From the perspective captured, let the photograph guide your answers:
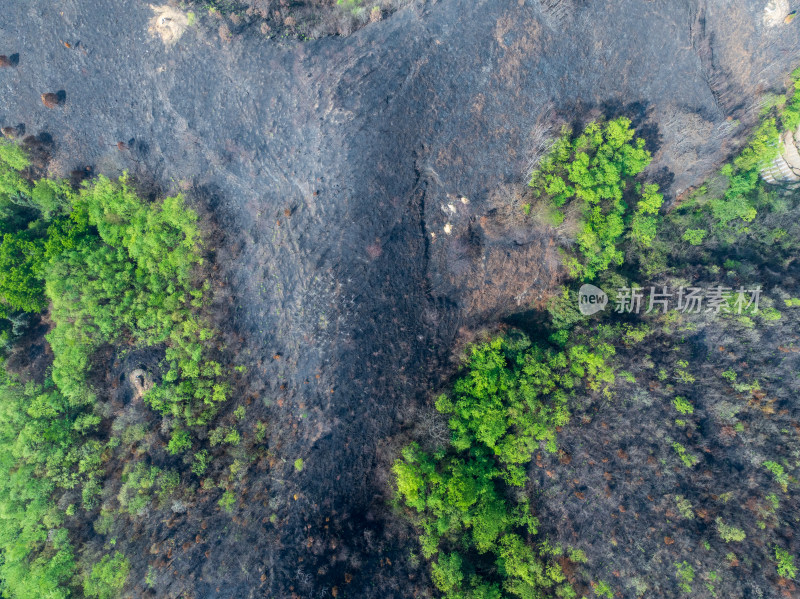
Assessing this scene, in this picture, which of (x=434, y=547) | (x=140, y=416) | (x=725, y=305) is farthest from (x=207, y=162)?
(x=725, y=305)

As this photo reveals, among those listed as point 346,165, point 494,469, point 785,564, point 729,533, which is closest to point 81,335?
point 346,165

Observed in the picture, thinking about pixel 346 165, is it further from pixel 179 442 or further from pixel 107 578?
pixel 107 578

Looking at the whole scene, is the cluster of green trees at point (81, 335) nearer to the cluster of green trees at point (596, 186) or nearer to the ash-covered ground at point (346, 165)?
the ash-covered ground at point (346, 165)

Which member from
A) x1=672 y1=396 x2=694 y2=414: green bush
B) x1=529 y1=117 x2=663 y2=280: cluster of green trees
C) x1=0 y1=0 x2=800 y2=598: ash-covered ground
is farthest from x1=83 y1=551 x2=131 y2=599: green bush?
x1=672 y1=396 x2=694 y2=414: green bush

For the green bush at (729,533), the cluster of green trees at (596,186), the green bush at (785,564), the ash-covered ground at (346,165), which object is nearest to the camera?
the green bush at (785,564)

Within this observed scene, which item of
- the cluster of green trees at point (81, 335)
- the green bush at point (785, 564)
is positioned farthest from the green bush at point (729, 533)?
the cluster of green trees at point (81, 335)

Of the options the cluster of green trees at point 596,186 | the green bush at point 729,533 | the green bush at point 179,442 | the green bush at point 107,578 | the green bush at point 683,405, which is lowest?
the green bush at point 107,578

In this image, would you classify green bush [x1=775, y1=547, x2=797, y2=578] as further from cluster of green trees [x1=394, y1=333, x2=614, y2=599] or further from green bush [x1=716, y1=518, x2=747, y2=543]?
cluster of green trees [x1=394, y1=333, x2=614, y2=599]
